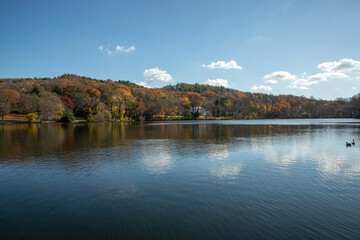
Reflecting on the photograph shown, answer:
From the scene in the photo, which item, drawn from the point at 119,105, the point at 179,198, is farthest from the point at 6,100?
the point at 179,198

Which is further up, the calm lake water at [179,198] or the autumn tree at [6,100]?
the autumn tree at [6,100]

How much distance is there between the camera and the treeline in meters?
71.9

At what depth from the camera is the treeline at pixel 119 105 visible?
71944 mm

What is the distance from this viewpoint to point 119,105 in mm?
93000

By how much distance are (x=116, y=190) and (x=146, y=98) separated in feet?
356

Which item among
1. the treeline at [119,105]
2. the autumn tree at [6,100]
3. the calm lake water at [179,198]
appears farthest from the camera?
the treeline at [119,105]

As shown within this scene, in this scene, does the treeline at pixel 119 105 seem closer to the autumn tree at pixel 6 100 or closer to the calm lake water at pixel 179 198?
the autumn tree at pixel 6 100

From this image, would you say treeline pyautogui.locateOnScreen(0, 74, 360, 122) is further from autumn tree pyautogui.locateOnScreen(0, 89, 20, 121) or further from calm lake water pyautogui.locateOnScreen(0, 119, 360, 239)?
calm lake water pyautogui.locateOnScreen(0, 119, 360, 239)

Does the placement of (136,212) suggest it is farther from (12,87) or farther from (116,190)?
(12,87)

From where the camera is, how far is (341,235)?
6.48m

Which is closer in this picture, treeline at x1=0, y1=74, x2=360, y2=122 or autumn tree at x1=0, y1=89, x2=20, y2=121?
autumn tree at x1=0, y1=89, x2=20, y2=121

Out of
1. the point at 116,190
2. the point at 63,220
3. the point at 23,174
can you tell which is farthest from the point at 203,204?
the point at 23,174

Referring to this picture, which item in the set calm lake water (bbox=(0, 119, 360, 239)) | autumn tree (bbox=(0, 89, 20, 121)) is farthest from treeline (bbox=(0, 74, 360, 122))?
calm lake water (bbox=(0, 119, 360, 239))

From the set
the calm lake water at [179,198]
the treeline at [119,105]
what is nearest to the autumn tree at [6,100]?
the treeline at [119,105]
